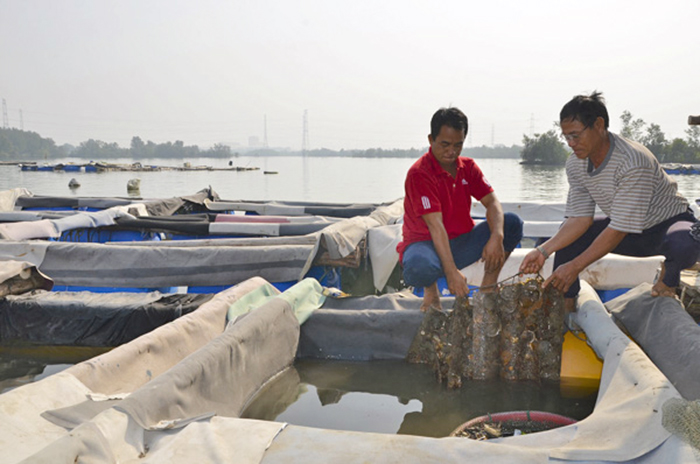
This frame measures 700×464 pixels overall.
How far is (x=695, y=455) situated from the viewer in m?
1.54

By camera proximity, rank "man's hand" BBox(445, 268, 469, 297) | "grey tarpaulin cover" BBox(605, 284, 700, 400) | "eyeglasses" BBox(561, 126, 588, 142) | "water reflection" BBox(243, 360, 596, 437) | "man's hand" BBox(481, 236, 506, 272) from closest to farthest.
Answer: "grey tarpaulin cover" BBox(605, 284, 700, 400), "water reflection" BBox(243, 360, 596, 437), "eyeglasses" BBox(561, 126, 588, 142), "man's hand" BBox(445, 268, 469, 297), "man's hand" BBox(481, 236, 506, 272)

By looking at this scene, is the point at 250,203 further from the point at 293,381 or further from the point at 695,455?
the point at 695,455

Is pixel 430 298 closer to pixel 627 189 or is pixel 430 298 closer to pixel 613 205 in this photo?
pixel 613 205

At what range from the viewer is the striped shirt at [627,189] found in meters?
2.76

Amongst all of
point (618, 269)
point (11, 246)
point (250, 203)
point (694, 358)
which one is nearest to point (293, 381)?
point (694, 358)

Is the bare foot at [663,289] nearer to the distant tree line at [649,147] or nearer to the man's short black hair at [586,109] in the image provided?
the man's short black hair at [586,109]

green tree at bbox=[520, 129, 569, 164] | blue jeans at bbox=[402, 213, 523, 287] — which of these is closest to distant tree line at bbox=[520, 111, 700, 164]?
green tree at bbox=[520, 129, 569, 164]

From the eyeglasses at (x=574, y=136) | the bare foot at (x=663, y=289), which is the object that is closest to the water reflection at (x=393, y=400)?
the bare foot at (x=663, y=289)

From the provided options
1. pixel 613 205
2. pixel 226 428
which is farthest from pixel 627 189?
pixel 226 428

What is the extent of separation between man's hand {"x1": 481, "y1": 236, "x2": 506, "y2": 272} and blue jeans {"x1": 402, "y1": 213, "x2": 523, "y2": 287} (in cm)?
25

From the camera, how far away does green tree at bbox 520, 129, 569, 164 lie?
242 ft

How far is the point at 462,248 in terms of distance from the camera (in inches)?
144

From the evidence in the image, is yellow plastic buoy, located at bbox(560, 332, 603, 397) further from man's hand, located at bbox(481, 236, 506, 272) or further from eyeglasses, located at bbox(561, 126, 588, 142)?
eyeglasses, located at bbox(561, 126, 588, 142)

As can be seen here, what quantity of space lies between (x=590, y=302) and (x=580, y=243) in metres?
0.39
